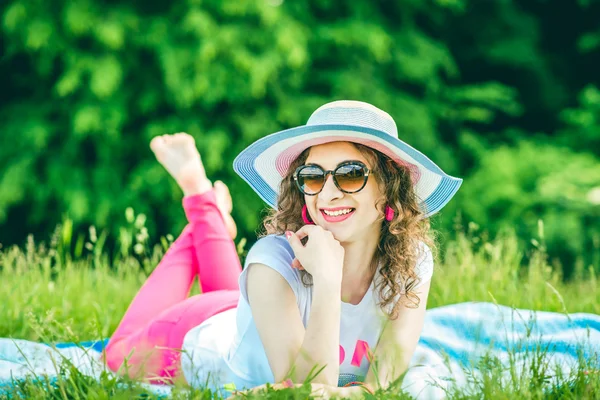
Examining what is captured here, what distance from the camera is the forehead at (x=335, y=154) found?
253 centimetres

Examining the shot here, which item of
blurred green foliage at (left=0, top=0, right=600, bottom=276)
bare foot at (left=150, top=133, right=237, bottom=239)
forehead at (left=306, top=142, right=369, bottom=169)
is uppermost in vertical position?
blurred green foliage at (left=0, top=0, right=600, bottom=276)

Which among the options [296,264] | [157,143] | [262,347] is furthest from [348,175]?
[157,143]

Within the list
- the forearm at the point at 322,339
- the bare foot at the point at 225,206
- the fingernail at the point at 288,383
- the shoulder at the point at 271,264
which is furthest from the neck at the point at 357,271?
the bare foot at the point at 225,206

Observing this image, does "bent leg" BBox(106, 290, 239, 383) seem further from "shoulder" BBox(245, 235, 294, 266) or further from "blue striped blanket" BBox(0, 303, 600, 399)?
"shoulder" BBox(245, 235, 294, 266)

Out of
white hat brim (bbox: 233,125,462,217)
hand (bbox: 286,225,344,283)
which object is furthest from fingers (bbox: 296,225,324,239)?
white hat brim (bbox: 233,125,462,217)

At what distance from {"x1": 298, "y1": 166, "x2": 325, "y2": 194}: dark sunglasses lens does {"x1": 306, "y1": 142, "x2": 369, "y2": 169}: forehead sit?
0.04m

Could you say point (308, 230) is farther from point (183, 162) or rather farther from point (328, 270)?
point (183, 162)

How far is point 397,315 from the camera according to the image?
101 inches

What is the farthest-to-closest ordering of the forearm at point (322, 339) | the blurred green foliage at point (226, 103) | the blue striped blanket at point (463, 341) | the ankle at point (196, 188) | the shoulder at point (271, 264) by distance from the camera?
1. the blurred green foliage at point (226, 103)
2. the ankle at point (196, 188)
3. the blue striped blanket at point (463, 341)
4. the shoulder at point (271, 264)
5. the forearm at point (322, 339)

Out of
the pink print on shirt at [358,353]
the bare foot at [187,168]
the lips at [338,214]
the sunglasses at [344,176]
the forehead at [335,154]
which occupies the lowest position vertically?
the pink print on shirt at [358,353]

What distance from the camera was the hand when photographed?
2.30 metres

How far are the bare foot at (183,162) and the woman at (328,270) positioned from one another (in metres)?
0.81

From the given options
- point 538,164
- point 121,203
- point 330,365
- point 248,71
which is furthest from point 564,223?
point 330,365

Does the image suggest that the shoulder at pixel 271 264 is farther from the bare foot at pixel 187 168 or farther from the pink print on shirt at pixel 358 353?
the bare foot at pixel 187 168
